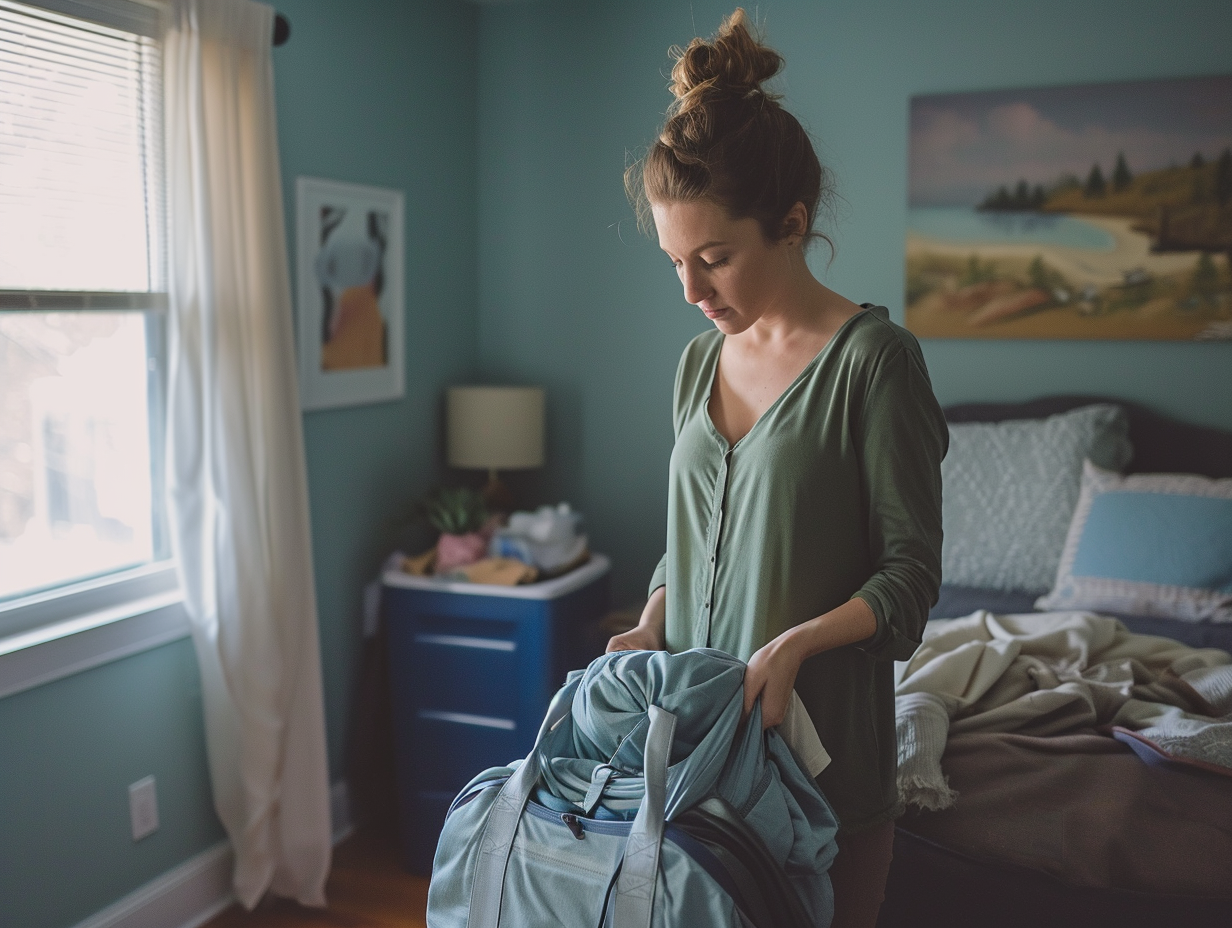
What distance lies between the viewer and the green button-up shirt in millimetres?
1129

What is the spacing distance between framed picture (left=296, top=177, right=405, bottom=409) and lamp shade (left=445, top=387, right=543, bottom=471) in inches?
8.4

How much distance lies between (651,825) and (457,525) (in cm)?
213

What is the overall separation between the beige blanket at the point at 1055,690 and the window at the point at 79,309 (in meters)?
1.72

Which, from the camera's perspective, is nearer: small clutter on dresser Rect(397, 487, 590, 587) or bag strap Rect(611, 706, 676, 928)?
bag strap Rect(611, 706, 676, 928)

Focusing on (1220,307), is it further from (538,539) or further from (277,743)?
(277,743)

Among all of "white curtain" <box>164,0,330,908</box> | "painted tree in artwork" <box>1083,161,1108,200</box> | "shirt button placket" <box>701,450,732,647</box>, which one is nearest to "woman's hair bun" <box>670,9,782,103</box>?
"shirt button placket" <box>701,450,732,647</box>

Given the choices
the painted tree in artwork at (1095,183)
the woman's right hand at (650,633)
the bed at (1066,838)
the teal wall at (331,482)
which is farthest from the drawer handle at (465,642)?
the painted tree in artwork at (1095,183)

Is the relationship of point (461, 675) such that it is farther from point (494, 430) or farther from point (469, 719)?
point (494, 430)

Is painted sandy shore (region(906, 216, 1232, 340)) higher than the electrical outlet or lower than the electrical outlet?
higher

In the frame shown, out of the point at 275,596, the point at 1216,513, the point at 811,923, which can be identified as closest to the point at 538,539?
the point at 275,596

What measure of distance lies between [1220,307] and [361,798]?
2.85 metres

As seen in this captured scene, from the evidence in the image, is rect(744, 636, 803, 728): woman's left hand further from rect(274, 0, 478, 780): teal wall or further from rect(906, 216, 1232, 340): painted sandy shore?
rect(906, 216, 1232, 340): painted sandy shore

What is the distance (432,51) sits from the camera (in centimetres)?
338

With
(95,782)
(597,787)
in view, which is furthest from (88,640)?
(597,787)
